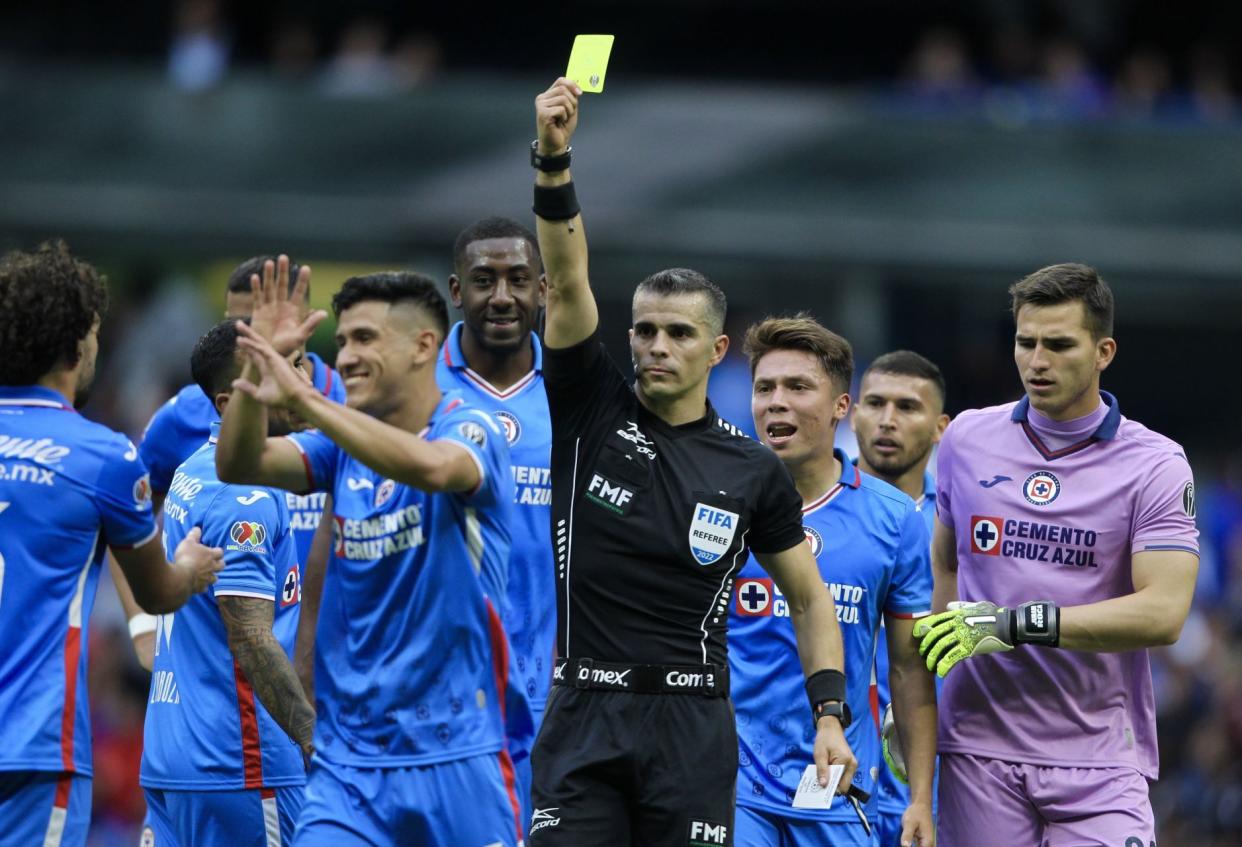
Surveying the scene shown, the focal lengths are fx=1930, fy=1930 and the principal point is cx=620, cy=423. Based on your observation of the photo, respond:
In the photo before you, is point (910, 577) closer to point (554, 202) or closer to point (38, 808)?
point (554, 202)

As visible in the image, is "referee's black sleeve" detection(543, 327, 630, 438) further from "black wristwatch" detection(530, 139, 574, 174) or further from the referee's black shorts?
the referee's black shorts

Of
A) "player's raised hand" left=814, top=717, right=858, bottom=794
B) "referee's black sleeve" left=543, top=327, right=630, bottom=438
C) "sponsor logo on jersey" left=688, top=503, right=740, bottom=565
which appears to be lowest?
"player's raised hand" left=814, top=717, right=858, bottom=794

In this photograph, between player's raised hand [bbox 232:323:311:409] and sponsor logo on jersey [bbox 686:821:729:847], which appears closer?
player's raised hand [bbox 232:323:311:409]

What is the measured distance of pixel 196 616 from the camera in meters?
7.90

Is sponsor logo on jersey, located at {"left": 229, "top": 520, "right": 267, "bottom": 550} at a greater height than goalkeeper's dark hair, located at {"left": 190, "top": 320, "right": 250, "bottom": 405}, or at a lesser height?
lesser

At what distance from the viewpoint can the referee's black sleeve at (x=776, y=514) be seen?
7.14m

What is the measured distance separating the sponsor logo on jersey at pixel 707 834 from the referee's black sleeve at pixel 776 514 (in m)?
1.06

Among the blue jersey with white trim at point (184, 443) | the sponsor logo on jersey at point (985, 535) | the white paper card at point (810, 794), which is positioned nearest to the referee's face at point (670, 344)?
the sponsor logo on jersey at point (985, 535)

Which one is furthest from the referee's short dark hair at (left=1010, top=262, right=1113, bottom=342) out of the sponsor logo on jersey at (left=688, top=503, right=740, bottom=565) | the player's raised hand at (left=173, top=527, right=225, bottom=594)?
the player's raised hand at (left=173, top=527, right=225, bottom=594)

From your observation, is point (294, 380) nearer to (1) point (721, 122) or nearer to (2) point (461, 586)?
(2) point (461, 586)

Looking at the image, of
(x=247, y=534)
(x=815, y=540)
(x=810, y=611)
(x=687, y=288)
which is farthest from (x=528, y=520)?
(x=687, y=288)

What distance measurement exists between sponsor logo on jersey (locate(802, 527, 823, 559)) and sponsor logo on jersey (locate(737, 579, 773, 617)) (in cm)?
27

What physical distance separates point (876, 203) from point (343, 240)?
5.72 m

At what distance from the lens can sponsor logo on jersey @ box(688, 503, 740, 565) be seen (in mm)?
6910
